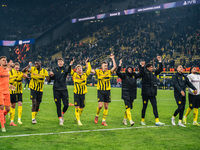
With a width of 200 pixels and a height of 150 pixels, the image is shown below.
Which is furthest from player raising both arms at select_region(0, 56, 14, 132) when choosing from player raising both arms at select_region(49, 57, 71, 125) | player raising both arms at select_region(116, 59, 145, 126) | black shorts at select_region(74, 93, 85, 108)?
player raising both arms at select_region(116, 59, 145, 126)

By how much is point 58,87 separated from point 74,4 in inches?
2260

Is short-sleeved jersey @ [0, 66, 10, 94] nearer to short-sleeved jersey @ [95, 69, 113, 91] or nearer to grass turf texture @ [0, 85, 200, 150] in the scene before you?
grass turf texture @ [0, 85, 200, 150]

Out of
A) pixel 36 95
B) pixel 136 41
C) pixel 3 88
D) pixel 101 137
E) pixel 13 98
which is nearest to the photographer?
pixel 101 137

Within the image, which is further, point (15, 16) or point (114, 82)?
point (15, 16)

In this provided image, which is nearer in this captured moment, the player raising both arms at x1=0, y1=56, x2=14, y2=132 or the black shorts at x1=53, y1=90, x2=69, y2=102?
the player raising both arms at x1=0, y1=56, x2=14, y2=132

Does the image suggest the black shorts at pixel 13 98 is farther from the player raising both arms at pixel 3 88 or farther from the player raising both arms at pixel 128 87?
the player raising both arms at pixel 128 87

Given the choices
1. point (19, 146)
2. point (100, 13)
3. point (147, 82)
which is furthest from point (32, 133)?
point (100, 13)

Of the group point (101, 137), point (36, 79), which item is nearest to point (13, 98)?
point (36, 79)

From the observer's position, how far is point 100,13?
52000 mm

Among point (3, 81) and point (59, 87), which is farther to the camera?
point (59, 87)

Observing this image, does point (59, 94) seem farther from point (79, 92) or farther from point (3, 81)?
point (3, 81)

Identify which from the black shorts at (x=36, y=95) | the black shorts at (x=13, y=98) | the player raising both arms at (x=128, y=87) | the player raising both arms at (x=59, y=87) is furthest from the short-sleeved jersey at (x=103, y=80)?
the black shorts at (x=13, y=98)

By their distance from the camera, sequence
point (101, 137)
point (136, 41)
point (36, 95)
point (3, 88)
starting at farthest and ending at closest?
1. point (136, 41)
2. point (36, 95)
3. point (3, 88)
4. point (101, 137)

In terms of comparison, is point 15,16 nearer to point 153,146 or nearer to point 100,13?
point 100,13
